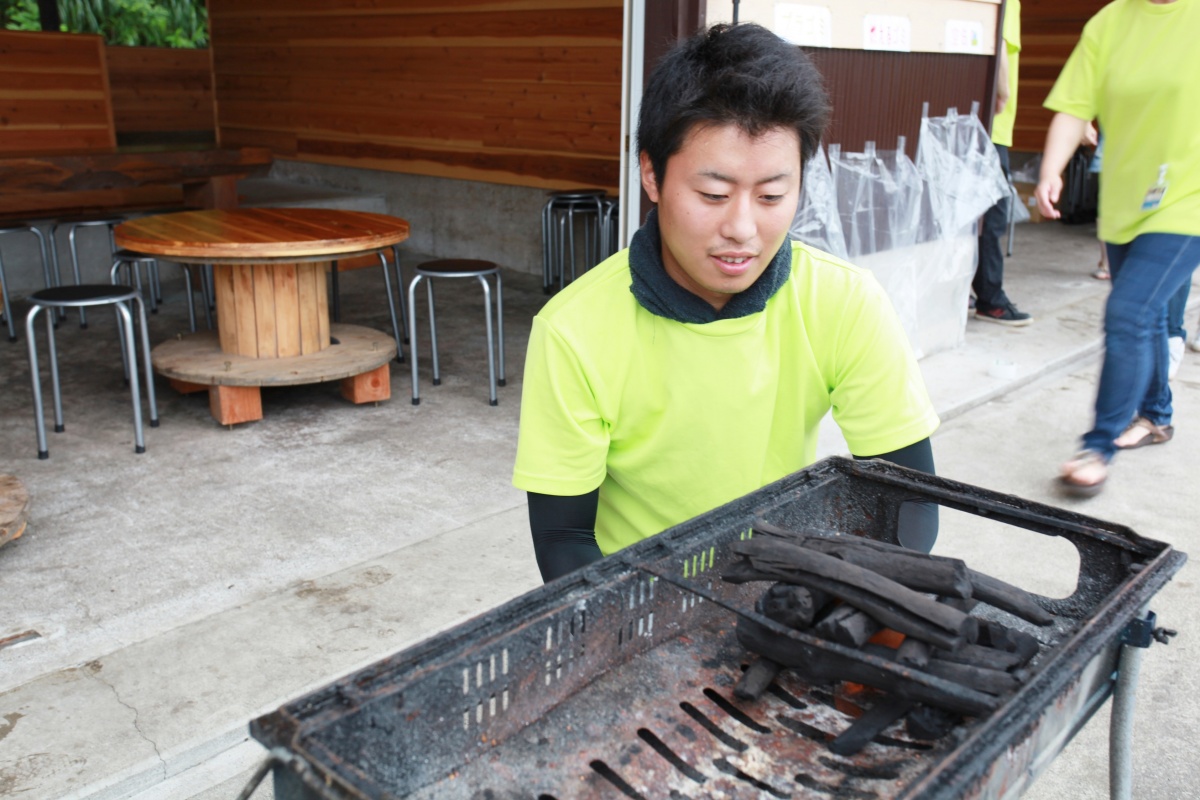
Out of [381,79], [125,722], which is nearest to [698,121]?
[125,722]

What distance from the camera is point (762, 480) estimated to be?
1.88 meters

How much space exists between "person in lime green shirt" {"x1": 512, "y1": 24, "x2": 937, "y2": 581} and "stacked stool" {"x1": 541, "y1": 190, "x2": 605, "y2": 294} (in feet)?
17.3

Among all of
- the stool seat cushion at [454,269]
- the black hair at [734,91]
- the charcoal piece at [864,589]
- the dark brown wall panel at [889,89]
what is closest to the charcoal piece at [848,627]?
the charcoal piece at [864,589]

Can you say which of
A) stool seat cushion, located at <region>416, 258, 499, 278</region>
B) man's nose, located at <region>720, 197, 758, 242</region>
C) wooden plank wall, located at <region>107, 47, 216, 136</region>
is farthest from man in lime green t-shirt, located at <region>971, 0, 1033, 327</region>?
wooden plank wall, located at <region>107, 47, 216, 136</region>

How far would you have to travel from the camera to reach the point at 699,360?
175 cm

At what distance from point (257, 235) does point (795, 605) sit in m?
3.90

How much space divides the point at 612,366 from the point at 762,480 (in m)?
0.36

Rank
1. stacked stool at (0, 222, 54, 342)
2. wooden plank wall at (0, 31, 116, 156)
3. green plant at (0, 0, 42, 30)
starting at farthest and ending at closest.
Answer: green plant at (0, 0, 42, 30) < wooden plank wall at (0, 31, 116, 156) < stacked stool at (0, 222, 54, 342)

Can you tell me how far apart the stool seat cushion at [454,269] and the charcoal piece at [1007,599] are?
3867mm

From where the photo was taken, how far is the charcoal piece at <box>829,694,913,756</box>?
1.31 metres

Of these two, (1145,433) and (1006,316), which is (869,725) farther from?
(1006,316)

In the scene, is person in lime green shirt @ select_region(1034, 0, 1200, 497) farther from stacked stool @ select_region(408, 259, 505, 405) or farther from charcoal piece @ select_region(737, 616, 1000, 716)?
charcoal piece @ select_region(737, 616, 1000, 716)

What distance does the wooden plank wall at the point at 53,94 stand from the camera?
8266mm

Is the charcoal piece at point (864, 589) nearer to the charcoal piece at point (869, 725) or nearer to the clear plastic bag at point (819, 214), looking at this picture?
the charcoal piece at point (869, 725)
